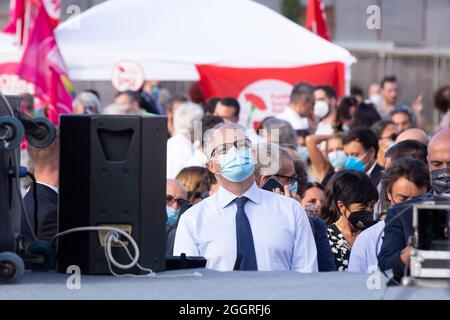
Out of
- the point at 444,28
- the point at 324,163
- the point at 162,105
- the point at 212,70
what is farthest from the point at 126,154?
the point at 444,28

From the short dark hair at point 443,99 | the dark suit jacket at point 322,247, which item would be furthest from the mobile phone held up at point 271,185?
the short dark hair at point 443,99

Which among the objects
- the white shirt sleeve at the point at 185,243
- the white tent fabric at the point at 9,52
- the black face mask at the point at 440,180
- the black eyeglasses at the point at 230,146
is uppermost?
the white tent fabric at the point at 9,52

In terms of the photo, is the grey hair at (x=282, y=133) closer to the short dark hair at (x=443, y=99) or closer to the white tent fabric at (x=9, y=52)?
the white tent fabric at (x=9, y=52)

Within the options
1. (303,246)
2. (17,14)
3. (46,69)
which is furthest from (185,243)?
(17,14)

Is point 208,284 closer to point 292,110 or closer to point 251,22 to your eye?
point 292,110

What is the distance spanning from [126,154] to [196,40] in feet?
30.6

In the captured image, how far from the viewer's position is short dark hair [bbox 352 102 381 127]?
40.8ft

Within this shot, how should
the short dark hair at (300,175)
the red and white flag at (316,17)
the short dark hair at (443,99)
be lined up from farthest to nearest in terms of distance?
the short dark hair at (443,99), the red and white flag at (316,17), the short dark hair at (300,175)

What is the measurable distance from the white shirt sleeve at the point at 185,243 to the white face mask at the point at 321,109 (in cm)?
725

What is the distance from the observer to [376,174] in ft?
29.3

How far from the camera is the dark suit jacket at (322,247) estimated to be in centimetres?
568

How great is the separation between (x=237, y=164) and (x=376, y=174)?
12.3ft
